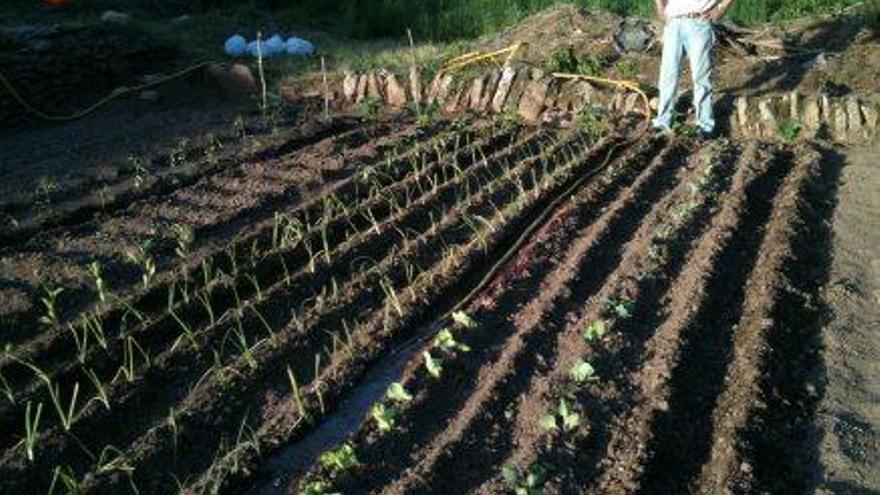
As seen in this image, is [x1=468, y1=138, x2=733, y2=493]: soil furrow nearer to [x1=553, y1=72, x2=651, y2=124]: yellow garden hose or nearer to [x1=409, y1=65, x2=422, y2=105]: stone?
[x1=553, y1=72, x2=651, y2=124]: yellow garden hose

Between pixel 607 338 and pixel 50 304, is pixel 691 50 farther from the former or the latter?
pixel 50 304

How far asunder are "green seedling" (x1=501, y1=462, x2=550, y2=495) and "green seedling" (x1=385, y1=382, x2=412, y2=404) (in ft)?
2.23

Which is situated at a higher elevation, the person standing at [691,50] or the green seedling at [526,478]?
Answer: the person standing at [691,50]

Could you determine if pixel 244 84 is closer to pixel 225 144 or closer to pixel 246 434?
pixel 225 144

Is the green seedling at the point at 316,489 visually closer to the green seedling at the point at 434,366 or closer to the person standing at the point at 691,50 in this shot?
the green seedling at the point at 434,366

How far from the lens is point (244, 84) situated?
31.5 ft

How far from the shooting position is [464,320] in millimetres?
4852

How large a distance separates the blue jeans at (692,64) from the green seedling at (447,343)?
387cm

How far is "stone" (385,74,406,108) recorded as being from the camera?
9.30m

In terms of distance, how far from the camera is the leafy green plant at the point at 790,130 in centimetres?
788

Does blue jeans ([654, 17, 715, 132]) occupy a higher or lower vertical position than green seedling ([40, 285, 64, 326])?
higher

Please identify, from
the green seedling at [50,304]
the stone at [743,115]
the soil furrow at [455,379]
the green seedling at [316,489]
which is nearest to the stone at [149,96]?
the green seedling at [50,304]

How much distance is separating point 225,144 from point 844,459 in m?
5.37

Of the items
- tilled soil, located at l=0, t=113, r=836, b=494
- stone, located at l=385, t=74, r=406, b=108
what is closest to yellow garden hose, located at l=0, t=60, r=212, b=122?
stone, located at l=385, t=74, r=406, b=108
